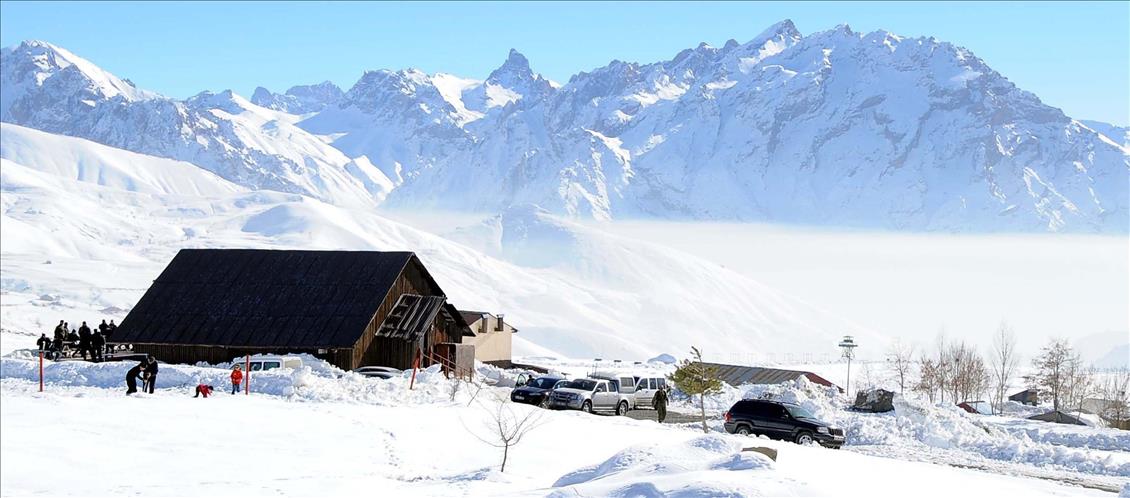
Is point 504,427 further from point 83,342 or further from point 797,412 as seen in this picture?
point 83,342

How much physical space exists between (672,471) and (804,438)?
51.0ft

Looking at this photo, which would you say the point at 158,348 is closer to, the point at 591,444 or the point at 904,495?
the point at 591,444

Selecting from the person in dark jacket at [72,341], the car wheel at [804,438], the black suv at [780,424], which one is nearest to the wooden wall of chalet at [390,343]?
the person in dark jacket at [72,341]

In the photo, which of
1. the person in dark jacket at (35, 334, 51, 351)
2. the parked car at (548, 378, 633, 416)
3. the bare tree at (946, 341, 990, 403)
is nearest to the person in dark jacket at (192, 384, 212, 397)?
the parked car at (548, 378, 633, 416)

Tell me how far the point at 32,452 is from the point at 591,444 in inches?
605

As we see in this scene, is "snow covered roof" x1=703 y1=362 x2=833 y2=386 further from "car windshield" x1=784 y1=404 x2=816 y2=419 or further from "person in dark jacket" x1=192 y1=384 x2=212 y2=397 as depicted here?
"person in dark jacket" x1=192 y1=384 x2=212 y2=397

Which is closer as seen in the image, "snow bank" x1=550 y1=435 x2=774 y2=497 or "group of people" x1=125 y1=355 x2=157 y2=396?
"snow bank" x1=550 y1=435 x2=774 y2=497

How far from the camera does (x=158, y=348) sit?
5238 cm

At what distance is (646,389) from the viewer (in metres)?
52.3

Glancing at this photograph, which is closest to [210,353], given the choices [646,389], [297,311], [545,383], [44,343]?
[297,311]

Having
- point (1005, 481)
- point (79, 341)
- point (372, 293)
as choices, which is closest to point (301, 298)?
point (372, 293)

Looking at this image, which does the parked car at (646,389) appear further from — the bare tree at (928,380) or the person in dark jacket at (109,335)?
the bare tree at (928,380)

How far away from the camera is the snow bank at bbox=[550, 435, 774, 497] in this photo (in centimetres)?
2050

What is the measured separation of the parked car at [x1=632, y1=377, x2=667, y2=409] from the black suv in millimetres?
11651
